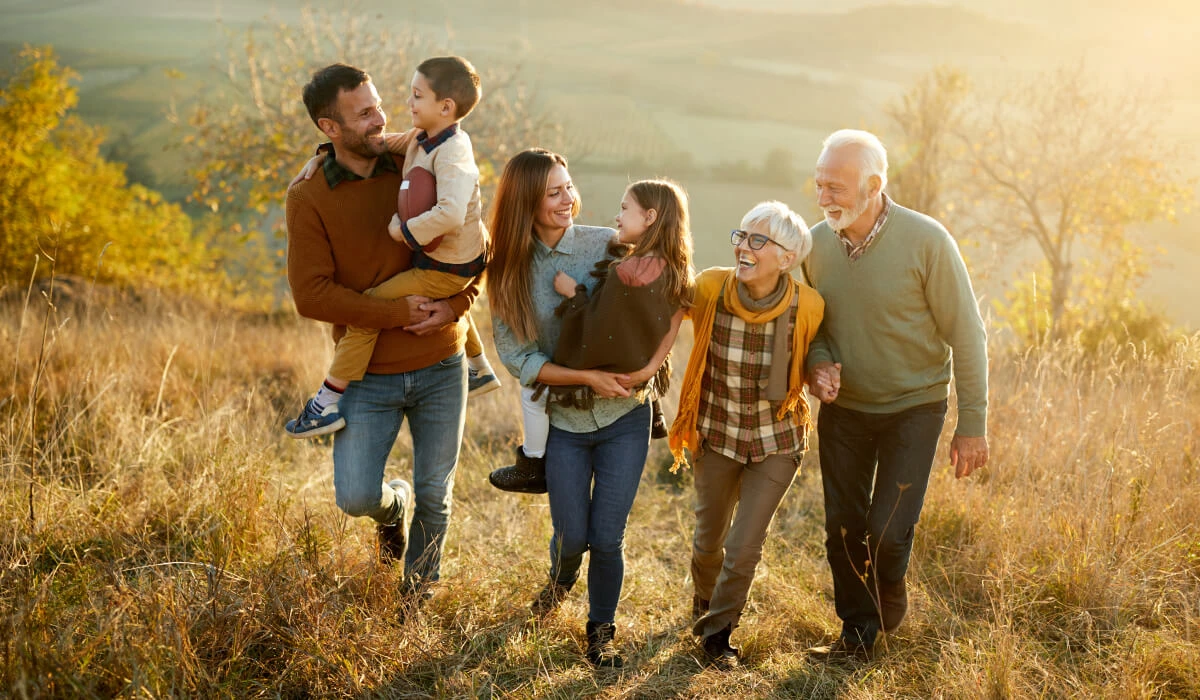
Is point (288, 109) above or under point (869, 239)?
above

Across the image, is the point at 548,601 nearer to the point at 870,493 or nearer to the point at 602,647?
the point at 602,647

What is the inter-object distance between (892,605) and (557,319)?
1820 mm

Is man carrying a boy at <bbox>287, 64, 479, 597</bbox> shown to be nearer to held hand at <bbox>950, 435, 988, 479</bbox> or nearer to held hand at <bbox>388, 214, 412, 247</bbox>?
held hand at <bbox>388, 214, 412, 247</bbox>

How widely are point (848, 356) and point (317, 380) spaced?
5643 millimetres

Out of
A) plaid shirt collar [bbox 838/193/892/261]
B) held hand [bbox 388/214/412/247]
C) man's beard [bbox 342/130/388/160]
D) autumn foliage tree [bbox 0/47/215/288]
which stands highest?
man's beard [bbox 342/130/388/160]

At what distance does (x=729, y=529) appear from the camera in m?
3.43

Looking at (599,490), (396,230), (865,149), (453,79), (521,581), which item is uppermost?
(453,79)

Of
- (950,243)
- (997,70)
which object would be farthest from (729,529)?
(997,70)

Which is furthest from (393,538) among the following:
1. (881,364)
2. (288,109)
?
(288,109)

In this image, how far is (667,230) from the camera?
10.1 feet

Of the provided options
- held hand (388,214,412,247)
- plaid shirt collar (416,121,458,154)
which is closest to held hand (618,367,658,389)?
held hand (388,214,412,247)

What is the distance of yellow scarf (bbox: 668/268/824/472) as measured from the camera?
3.17m

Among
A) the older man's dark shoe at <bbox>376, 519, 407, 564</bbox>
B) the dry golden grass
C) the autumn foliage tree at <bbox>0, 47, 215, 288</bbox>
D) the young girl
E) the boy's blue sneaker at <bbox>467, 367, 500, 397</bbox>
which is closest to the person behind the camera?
the dry golden grass

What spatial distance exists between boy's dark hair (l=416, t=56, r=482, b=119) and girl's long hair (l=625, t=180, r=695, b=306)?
30.0 inches
